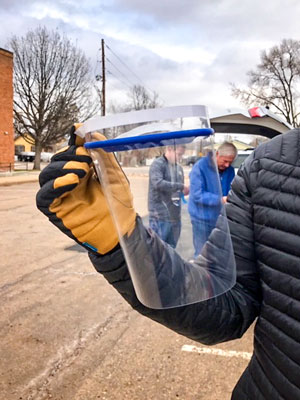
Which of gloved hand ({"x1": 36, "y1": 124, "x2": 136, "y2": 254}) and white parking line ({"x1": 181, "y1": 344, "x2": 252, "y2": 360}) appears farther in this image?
white parking line ({"x1": 181, "y1": 344, "x2": 252, "y2": 360})

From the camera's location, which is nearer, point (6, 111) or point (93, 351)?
point (93, 351)

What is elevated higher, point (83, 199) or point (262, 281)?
point (83, 199)

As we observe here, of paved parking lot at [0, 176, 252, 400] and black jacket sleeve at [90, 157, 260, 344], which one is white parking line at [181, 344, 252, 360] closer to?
paved parking lot at [0, 176, 252, 400]

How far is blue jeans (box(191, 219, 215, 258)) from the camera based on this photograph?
1.08 metres

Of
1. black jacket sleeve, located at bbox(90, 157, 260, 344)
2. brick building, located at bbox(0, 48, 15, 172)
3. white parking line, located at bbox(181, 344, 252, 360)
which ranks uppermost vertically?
brick building, located at bbox(0, 48, 15, 172)

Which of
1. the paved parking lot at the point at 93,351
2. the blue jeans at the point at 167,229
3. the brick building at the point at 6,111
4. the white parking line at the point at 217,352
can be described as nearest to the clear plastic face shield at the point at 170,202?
the blue jeans at the point at 167,229

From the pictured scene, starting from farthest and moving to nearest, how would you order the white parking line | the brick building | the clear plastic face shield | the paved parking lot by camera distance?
1. the brick building
2. the white parking line
3. the paved parking lot
4. the clear plastic face shield

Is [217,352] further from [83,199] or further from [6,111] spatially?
[6,111]

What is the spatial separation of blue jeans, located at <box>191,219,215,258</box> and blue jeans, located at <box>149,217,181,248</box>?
0.05 metres

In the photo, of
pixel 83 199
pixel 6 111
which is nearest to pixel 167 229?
pixel 83 199

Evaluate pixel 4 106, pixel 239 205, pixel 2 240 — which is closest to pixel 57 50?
pixel 4 106

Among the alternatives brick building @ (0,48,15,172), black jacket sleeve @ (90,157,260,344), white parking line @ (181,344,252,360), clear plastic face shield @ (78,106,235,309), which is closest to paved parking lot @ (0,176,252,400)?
white parking line @ (181,344,252,360)

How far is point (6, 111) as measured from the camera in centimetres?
2641

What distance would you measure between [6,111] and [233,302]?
27928 millimetres
